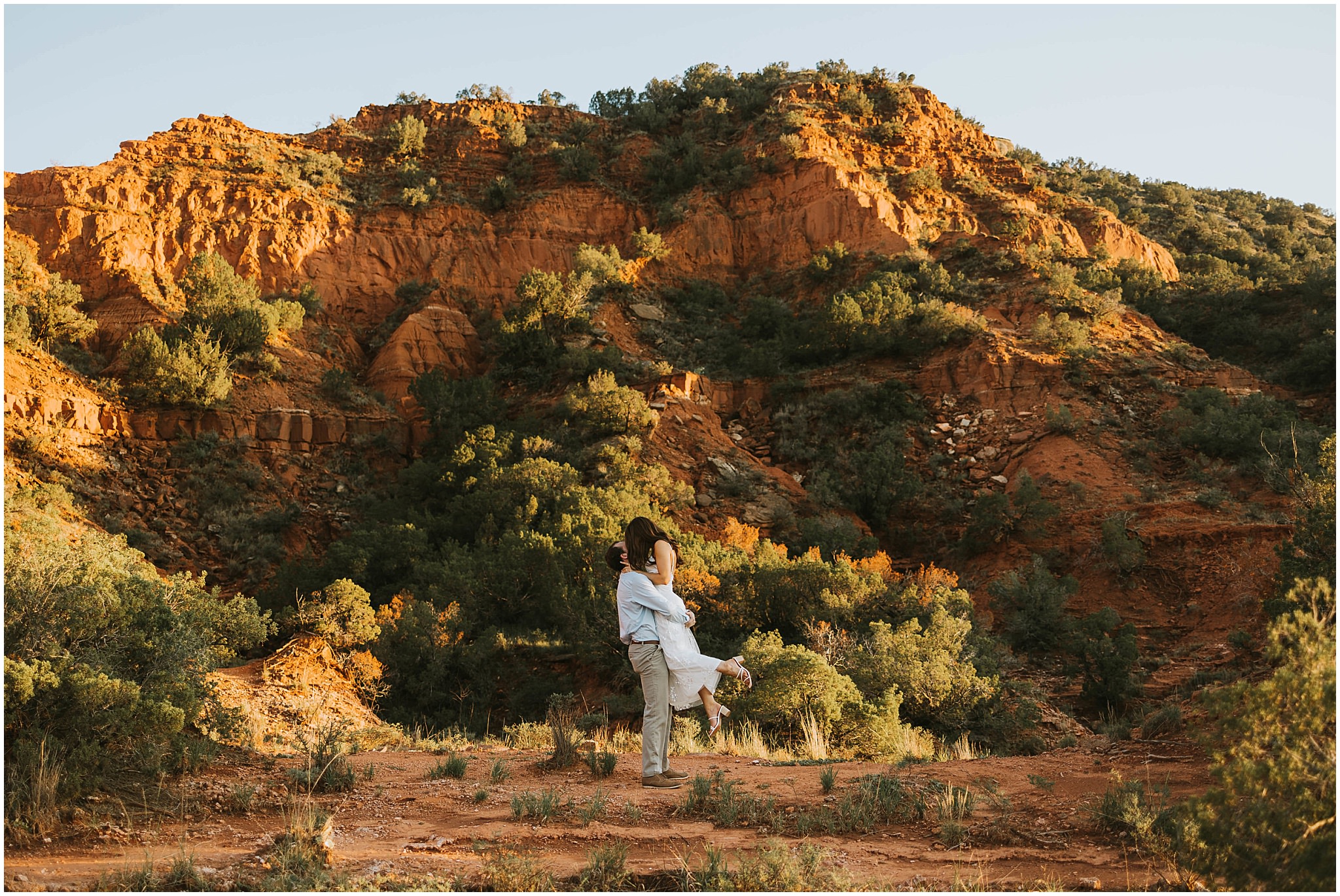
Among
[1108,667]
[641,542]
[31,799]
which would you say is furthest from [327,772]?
[1108,667]

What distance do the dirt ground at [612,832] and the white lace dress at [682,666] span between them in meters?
0.66

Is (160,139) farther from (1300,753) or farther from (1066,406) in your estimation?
(1300,753)

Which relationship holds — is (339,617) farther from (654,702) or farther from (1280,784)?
(1280,784)

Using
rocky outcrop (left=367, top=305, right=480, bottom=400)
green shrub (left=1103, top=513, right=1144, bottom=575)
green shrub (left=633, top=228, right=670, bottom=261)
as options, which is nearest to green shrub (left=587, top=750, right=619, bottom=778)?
green shrub (left=1103, top=513, right=1144, bottom=575)

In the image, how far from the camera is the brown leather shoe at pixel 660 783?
6.14 m

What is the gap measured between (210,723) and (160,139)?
2786cm

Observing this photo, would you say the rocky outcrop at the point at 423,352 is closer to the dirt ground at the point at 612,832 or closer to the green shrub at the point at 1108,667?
the green shrub at the point at 1108,667

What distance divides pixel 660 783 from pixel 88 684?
3761mm

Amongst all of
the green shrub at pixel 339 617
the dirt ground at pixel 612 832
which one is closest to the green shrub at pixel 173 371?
the green shrub at pixel 339 617

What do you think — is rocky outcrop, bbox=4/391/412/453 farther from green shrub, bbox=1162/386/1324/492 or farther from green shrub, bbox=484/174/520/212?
green shrub, bbox=1162/386/1324/492

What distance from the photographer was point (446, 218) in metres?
30.6

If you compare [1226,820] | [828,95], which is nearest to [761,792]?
[1226,820]

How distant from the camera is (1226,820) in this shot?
403 centimetres

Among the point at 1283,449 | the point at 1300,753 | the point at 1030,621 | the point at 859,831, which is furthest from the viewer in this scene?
the point at 1283,449
